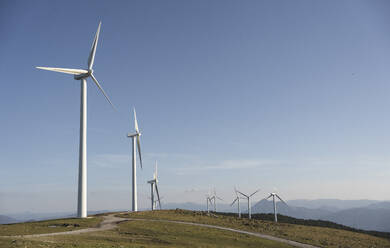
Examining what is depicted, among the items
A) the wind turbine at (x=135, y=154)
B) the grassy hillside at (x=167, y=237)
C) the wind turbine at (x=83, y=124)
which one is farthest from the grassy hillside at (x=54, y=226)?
the wind turbine at (x=135, y=154)

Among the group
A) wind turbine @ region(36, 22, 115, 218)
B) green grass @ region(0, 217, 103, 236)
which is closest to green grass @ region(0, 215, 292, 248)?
green grass @ region(0, 217, 103, 236)

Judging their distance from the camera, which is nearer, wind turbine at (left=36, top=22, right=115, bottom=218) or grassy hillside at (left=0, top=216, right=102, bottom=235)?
grassy hillside at (left=0, top=216, right=102, bottom=235)

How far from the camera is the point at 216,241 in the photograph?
55.2 metres

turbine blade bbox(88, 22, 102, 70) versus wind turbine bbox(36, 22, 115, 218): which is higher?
turbine blade bbox(88, 22, 102, 70)

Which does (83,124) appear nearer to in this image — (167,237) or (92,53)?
(92,53)

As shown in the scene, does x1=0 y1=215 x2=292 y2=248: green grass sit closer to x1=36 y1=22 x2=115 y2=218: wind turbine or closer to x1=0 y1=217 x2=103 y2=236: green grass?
x1=0 y1=217 x2=103 y2=236: green grass

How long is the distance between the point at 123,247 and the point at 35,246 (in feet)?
34.7

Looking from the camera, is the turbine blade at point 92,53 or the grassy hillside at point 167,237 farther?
the turbine blade at point 92,53

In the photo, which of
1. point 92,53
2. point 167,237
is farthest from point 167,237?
point 92,53

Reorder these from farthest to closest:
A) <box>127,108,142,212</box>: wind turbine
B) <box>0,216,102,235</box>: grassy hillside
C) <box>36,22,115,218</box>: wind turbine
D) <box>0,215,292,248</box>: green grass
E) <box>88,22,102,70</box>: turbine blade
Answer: <box>127,108,142,212</box>: wind turbine < <box>88,22,102,70</box>: turbine blade < <box>36,22,115,218</box>: wind turbine < <box>0,216,102,235</box>: grassy hillside < <box>0,215,292,248</box>: green grass

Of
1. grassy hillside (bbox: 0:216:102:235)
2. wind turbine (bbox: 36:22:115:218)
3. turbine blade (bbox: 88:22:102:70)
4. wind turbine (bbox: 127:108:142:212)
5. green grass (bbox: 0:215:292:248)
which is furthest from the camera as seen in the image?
wind turbine (bbox: 127:108:142:212)

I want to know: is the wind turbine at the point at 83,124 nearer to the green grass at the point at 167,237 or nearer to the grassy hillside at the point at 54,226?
the grassy hillside at the point at 54,226

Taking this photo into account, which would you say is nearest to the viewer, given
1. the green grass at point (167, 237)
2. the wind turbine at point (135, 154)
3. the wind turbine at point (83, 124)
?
the green grass at point (167, 237)

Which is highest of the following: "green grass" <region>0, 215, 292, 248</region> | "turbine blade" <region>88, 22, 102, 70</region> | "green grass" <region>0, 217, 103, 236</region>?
"turbine blade" <region>88, 22, 102, 70</region>
